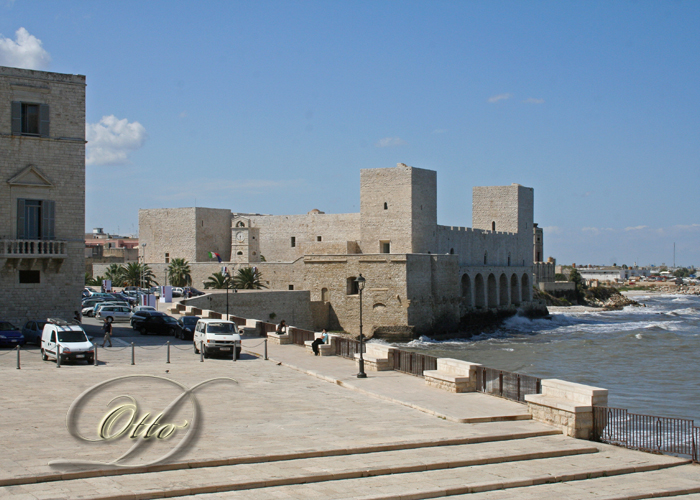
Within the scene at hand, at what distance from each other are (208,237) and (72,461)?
4933cm

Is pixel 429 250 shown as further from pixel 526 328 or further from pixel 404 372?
pixel 404 372

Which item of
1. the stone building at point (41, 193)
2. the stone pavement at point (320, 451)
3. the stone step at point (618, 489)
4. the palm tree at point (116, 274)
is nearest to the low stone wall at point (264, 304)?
the stone building at point (41, 193)

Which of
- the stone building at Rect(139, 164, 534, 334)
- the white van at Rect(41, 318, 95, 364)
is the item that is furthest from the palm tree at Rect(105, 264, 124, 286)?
the white van at Rect(41, 318, 95, 364)

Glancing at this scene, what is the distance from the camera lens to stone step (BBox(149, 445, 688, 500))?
30.9 feet

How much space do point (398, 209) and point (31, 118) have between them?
25.0m

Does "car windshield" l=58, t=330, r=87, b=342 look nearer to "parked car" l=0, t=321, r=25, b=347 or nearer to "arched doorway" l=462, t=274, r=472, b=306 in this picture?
"parked car" l=0, t=321, r=25, b=347

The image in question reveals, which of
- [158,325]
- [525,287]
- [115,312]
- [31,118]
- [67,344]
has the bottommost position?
[158,325]

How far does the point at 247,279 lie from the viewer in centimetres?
4712

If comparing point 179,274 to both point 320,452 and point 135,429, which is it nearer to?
point 135,429

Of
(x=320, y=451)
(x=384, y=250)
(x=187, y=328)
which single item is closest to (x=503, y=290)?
(x=384, y=250)

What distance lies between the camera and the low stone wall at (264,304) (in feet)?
127

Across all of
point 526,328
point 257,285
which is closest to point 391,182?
point 257,285

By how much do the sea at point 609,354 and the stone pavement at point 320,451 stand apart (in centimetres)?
1027

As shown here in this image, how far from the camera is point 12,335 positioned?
22.2m
